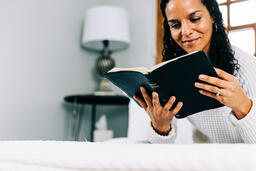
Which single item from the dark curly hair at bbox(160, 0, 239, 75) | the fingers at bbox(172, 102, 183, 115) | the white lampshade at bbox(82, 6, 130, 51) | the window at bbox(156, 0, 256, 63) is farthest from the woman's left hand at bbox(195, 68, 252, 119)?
the white lampshade at bbox(82, 6, 130, 51)

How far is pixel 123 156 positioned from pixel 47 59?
1866 millimetres

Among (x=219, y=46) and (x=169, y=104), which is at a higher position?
(x=219, y=46)

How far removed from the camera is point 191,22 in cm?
107

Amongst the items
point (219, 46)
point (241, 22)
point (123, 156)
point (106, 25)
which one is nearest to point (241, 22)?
point (241, 22)

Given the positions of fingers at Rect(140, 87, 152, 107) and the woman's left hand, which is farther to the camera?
fingers at Rect(140, 87, 152, 107)

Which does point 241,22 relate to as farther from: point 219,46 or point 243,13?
point 219,46

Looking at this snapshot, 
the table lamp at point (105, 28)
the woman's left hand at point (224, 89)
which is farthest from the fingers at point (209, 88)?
the table lamp at point (105, 28)

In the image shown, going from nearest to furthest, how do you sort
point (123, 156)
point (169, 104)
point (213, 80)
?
1. point (123, 156)
2. point (213, 80)
3. point (169, 104)

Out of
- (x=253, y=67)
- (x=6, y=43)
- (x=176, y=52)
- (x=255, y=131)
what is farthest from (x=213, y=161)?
(x=6, y=43)

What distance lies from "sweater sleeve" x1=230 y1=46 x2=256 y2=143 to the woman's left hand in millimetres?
38

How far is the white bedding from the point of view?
478mm

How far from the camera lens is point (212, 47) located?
3.70 feet

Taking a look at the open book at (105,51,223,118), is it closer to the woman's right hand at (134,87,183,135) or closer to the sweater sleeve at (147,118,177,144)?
the woman's right hand at (134,87,183,135)

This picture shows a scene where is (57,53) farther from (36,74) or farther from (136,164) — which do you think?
(136,164)
